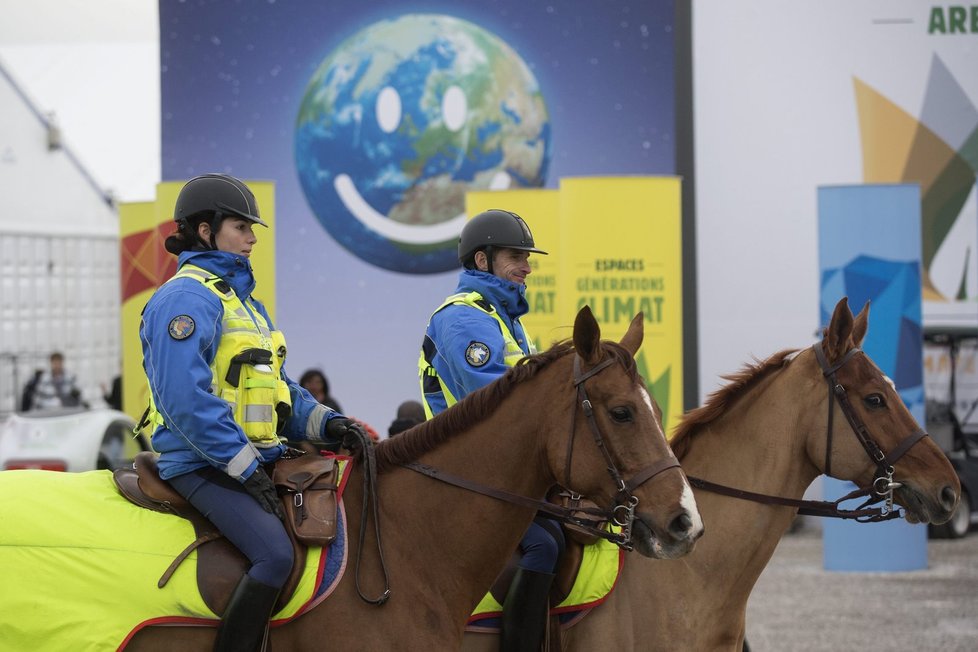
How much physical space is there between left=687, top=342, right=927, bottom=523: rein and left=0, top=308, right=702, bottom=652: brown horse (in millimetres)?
1160

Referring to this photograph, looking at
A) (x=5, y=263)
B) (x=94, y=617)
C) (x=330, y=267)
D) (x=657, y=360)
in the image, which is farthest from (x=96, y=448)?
(x=5, y=263)

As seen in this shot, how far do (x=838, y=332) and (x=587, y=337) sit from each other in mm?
1521

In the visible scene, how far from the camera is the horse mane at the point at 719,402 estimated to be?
487cm

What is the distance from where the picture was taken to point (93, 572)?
3.62 metres

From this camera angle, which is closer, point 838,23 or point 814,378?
point 814,378

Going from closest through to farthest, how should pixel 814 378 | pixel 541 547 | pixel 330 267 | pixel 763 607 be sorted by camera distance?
pixel 541 547 < pixel 814 378 < pixel 763 607 < pixel 330 267

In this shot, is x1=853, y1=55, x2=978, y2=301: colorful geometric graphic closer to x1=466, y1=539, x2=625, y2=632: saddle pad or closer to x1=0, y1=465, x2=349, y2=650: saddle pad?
x1=466, y1=539, x2=625, y2=632: saddle pad

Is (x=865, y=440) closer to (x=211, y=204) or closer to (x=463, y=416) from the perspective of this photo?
(x=463, y=416)

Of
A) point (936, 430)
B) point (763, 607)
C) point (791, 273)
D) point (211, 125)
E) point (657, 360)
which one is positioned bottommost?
point (763, 607)

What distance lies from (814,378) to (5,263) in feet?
62.6

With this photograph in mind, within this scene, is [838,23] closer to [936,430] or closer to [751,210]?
[751,210]

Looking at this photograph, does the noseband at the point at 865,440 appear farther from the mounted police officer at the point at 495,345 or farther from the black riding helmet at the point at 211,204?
the black riding helmet at the point at 211,204

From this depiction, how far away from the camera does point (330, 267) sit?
50.4 feet

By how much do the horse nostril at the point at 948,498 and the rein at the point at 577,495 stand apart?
1480 mm
